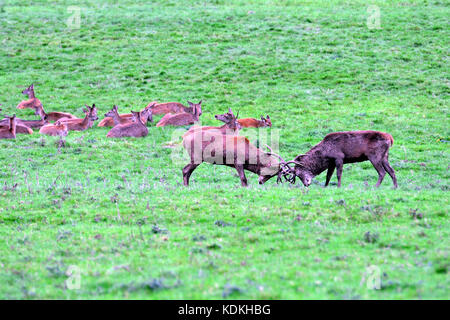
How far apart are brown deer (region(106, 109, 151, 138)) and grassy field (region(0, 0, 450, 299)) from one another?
396 millimetres

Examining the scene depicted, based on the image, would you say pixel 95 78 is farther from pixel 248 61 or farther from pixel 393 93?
pixel 393 93

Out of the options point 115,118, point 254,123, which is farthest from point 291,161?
point 115,118

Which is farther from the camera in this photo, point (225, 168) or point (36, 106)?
point (36, 106)

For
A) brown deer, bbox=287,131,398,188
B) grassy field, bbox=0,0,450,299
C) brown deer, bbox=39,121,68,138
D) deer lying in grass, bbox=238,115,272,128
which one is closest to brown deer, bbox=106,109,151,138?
grassy field, bbox=0,0,450,299

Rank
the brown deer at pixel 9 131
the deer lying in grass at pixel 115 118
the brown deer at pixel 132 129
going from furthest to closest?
the deer lying in grass at pixel 115 118 → the brown deer at pixel 132 129 → the brown deer at pixel 9 131

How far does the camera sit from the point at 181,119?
22.7 metres

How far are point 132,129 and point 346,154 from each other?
8.95 m

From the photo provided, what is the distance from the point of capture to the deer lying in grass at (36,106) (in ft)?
78.2

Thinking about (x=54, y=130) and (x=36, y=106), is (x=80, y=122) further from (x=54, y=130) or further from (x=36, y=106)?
(x=36, y=106)

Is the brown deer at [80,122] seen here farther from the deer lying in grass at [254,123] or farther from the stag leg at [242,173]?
the stag leg at [242,173]

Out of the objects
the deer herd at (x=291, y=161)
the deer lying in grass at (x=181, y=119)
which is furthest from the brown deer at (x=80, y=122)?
the deer herd at (x=291, y=161)

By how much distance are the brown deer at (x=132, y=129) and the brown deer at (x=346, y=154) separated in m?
7.66

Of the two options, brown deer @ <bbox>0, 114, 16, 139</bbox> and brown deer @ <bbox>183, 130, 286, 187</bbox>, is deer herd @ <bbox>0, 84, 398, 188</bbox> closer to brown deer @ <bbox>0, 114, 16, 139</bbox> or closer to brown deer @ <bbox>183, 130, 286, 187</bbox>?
brown deer @ <bbox>183, 130, 286, 187</bbox>

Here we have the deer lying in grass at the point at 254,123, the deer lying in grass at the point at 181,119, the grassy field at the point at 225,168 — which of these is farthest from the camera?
the deer lying in grass at the point at 181,119
